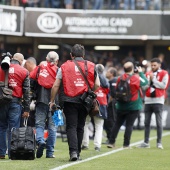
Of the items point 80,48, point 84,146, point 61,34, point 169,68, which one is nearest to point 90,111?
point 80,48

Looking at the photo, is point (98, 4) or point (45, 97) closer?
point (45, 97)

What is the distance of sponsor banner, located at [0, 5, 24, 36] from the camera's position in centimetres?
3170

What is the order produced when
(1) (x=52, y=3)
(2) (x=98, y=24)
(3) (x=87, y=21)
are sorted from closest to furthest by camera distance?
(1) (x=52, y=3) → (3) (x=87, y=21) → (2) (x=98, y=24)

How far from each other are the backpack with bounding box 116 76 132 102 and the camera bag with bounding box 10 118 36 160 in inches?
170

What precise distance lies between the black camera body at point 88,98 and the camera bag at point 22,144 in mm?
1152

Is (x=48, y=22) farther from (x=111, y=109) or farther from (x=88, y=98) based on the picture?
(x=88, y=98)

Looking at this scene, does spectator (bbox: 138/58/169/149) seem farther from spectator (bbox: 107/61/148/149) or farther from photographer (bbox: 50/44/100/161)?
photographer (bbox: 50/44/100/161)

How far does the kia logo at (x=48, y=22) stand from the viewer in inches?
1314

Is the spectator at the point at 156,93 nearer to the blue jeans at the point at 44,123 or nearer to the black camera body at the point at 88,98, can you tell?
the blue jeans at the point at 44,123

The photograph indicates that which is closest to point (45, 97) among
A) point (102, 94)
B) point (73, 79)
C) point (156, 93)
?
point (73, 79)

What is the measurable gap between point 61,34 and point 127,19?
9.36ft

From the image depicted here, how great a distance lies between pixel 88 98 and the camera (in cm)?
1399

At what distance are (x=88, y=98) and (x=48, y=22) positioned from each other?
19.7 metres

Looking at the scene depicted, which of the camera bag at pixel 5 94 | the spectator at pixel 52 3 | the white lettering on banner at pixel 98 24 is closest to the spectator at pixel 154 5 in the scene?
the white lettering on banner at pixel 98 24
